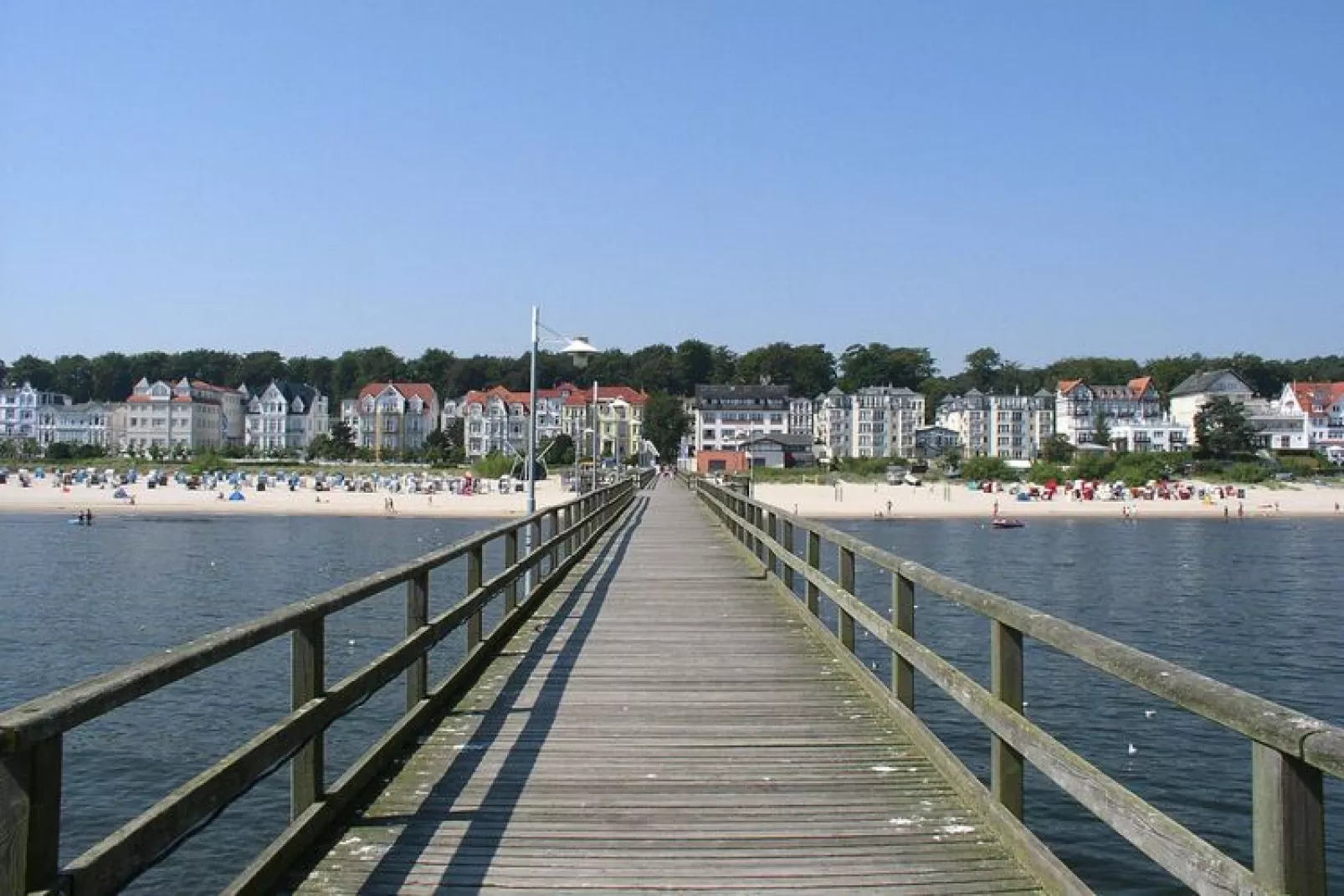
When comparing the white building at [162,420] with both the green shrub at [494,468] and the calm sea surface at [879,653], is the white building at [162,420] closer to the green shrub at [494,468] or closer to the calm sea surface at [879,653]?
the green shrub at [494,468]

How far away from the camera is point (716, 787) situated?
5633 mm

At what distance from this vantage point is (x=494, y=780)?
5.75 meters

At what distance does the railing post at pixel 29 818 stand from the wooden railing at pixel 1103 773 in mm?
2718

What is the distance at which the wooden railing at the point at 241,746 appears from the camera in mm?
2703

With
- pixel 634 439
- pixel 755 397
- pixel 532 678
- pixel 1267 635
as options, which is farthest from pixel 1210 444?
pixel 532 678

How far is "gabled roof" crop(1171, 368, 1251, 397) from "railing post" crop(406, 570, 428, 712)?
15884cm

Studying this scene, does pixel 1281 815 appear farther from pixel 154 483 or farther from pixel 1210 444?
pixel 1210 444

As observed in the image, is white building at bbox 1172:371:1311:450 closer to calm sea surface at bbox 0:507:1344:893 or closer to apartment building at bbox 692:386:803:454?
apartment building at bbox 692:386:803:454

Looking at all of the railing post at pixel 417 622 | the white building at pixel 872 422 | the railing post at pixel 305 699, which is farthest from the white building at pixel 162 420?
the railing post at pixel 305 699

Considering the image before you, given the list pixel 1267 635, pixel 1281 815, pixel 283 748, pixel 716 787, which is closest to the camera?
pixel 1281 815

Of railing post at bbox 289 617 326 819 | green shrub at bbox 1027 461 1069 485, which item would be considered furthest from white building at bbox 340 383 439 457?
railing post at bbox 289 617 326 819

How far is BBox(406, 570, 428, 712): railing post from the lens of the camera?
679cm

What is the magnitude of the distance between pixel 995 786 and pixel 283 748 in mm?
2840

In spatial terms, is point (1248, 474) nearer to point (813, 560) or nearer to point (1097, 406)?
point (1097, 406)
